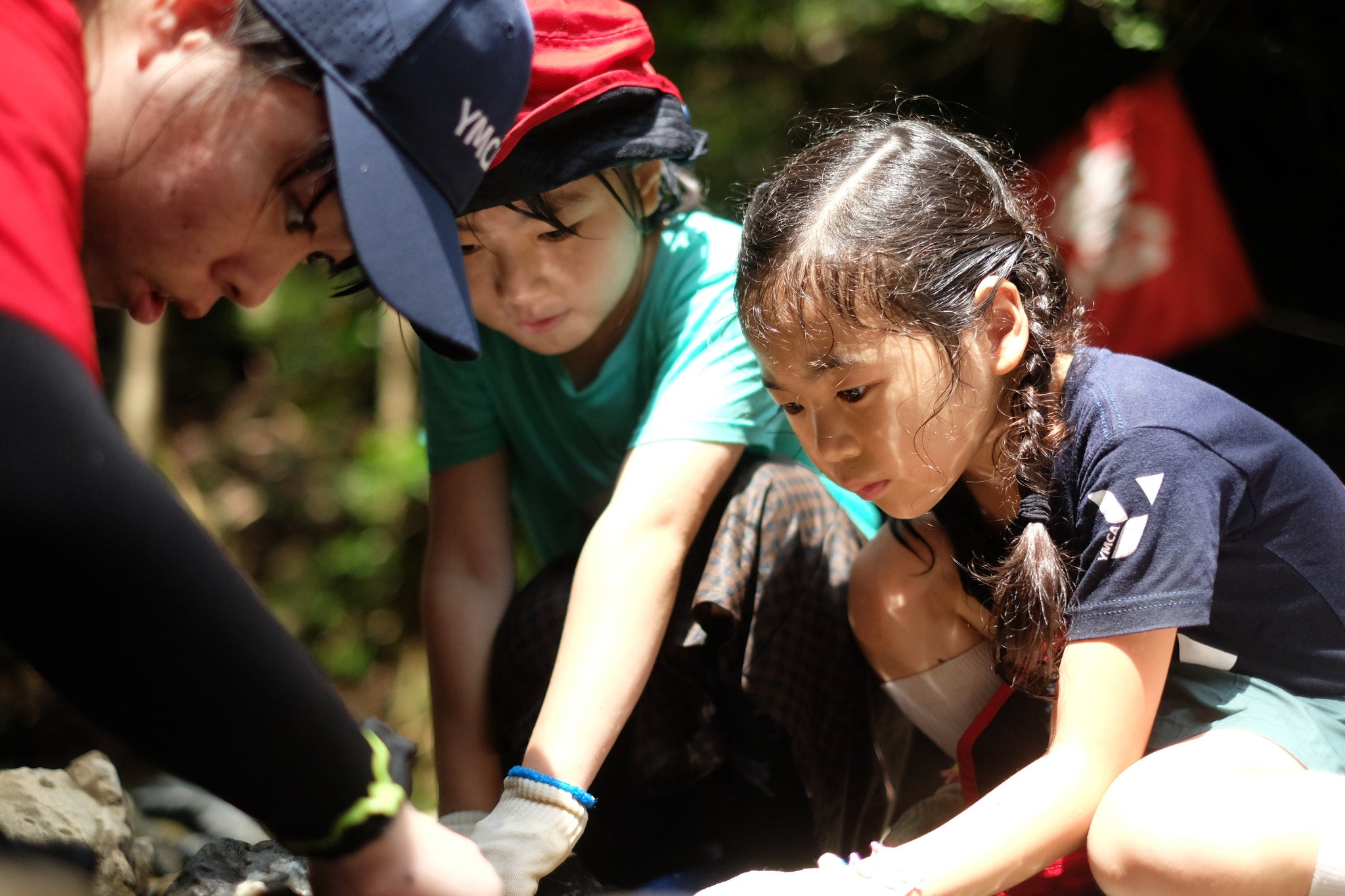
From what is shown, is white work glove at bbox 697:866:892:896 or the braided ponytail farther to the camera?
the braided ponytail

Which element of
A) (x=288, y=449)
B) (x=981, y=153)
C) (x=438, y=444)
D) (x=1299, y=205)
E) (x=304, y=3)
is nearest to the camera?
(x=304, y=3)

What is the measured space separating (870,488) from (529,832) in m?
0.48

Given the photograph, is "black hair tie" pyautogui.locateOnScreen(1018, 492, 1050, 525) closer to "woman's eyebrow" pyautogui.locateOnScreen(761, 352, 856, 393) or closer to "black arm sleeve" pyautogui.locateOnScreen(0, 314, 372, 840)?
"woman's eyebrow" pyautogui.locateOnScreen(761, 352, 856, 393)

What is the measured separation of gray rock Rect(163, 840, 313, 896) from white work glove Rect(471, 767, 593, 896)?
0.58 feet

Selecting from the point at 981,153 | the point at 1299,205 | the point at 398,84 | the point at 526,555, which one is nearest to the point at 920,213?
the point at 981,153

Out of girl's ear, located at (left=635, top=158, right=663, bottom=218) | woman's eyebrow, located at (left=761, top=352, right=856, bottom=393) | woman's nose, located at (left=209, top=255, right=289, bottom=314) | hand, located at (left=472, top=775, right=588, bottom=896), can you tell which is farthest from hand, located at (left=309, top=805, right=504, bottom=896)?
girl's ear, located at (left=635, top=158, right=663, bottom=218)

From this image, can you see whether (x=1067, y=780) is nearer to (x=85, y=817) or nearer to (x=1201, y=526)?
(x=1201, y=526)

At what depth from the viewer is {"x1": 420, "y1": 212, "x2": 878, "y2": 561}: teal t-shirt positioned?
134 cm

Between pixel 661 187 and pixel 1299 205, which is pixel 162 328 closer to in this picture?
pixel 661 187

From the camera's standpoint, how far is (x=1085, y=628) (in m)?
1.04

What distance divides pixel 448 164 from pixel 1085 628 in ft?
2.34

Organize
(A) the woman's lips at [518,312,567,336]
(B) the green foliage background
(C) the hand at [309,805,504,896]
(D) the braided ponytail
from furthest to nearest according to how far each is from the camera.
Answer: (B) the green foliage background < (A) the woman's lips at [518,312,567,336] < (D) the braided ponytail < (C) the hand at [309,805,504,896]

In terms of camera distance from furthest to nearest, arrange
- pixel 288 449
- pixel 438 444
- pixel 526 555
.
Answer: pixel 288 449, pixel 526 555, pixel 438 444

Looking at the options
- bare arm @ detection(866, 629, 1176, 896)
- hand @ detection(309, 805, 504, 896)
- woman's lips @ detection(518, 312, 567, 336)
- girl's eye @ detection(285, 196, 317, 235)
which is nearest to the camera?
hand @ detection(309, 805, 504, 896)
